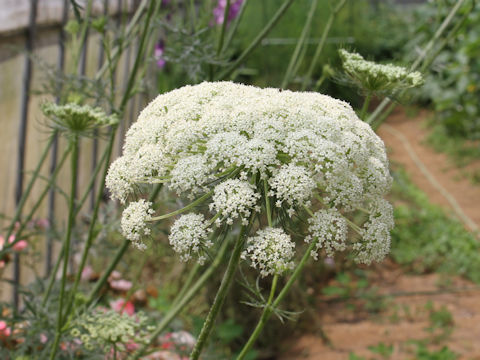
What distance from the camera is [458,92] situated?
25.3 feet

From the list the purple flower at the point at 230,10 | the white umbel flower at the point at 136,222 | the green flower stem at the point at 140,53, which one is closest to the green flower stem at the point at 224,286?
the white umbel flower at the point at 136,222

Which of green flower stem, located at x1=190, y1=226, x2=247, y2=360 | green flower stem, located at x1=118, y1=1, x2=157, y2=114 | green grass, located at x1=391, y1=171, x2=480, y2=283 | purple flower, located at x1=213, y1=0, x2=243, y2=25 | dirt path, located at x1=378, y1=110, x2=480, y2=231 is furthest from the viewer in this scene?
dirt path, located at x1=378, y1=110, x2=480, y2=231

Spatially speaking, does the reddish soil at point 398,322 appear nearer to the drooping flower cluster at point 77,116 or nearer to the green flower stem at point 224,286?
the green flower stem at point 224,286

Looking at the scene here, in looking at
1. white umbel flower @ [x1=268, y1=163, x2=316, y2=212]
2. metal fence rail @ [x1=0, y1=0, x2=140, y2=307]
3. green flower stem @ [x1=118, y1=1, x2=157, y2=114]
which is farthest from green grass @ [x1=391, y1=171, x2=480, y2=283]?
→ white umbel flower @ [x1=268, y1=163, x2=316, y2=212]

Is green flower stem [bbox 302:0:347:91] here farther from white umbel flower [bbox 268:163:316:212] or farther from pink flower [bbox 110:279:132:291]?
pink flower [bbox 110:279:132:291]

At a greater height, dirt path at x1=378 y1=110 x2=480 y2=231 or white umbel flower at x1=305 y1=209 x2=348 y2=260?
white umbel flower at x1=305 y1=209 x2=348 y2=260

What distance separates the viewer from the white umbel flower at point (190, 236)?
106 centimetres

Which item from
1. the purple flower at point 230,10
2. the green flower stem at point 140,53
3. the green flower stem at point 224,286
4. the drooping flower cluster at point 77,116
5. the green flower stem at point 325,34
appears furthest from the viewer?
the purple flower at point 230,10

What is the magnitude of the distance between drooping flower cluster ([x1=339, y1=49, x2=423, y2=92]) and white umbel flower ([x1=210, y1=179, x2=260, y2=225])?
0.53m

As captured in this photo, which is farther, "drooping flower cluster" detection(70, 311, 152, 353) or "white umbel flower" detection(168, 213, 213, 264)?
"drooping flower cluster" detection(70, 311, 152, 353)

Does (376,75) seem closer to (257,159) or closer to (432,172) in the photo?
(257,159)

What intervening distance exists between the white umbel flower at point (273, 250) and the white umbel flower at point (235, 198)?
0.05m

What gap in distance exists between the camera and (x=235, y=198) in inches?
41.3

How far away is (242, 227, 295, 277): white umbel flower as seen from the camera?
3.43ft
